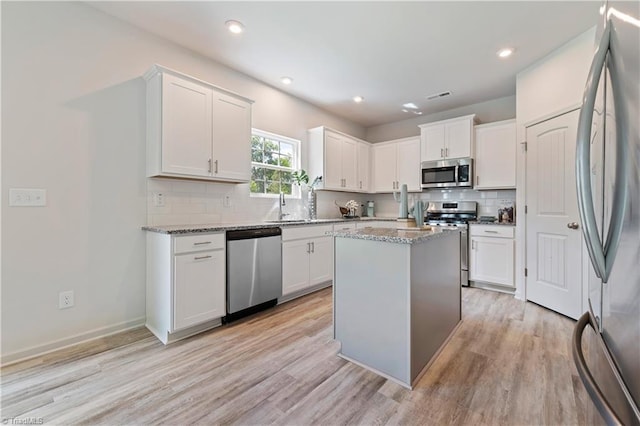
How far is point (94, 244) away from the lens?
2.31 meters

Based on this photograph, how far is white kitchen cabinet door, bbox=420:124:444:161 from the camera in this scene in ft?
14.1

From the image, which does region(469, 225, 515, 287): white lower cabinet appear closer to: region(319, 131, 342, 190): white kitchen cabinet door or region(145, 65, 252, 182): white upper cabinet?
region(319, 131, 342, 190): white kitchen cabinet door

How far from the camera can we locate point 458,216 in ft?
14.1

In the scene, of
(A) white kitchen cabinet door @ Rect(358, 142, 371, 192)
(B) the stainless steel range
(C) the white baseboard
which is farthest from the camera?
(A) white kitchen cabinet door @ Rect(358, 142, 371, 192)

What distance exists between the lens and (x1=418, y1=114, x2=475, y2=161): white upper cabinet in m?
4.04

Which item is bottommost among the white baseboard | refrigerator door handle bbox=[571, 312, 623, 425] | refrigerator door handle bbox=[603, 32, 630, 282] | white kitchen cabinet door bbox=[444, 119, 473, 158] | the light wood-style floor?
the light wood-style floor

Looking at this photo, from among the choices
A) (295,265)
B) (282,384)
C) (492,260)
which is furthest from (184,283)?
(492,260)

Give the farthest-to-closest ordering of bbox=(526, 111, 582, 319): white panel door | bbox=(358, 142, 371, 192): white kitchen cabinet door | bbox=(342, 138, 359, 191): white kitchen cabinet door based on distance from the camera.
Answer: bbox=(358, 142, 371, 192): white kitchen cabinet door, bbox=(342, 138, 359, 191): white kitchen cabinet door, bbox=(526, 111, 582, 319): white panel door

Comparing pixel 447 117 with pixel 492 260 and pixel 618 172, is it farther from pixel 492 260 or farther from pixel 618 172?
pixel 618 172

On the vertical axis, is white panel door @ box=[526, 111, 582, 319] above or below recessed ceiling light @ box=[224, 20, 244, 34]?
below

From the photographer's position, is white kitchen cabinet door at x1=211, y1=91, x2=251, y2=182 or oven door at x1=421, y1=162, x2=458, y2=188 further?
oven door at x1=421, y1=162, x2=458, y2=188

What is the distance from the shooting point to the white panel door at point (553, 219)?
8.96 feet

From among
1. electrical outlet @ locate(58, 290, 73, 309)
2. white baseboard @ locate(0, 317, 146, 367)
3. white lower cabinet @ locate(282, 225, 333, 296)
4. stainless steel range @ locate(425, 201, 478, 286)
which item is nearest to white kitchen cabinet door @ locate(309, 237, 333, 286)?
white lower cabinet @ locate(282, 225, 333, 296)

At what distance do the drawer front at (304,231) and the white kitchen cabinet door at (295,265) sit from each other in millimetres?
61
